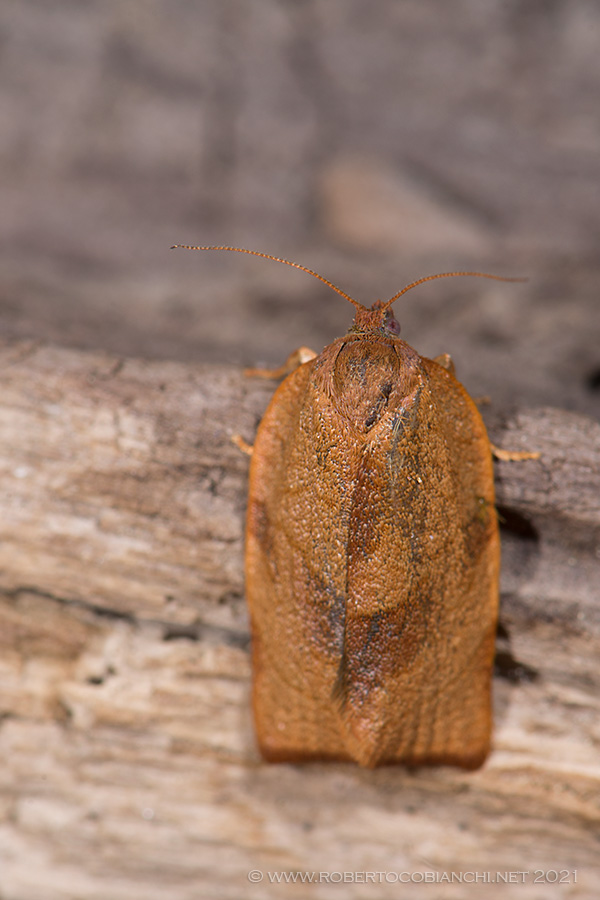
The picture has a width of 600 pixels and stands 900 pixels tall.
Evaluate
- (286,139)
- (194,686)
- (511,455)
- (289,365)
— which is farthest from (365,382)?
(286,139)

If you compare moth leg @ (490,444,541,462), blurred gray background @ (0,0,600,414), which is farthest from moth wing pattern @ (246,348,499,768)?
blurred gray background @ (0,0,600,414)

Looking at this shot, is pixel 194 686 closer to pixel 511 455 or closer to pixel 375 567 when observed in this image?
pixel 375 567

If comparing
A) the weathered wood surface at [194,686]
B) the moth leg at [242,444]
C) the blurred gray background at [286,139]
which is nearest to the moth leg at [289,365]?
the weathered wood surface at [194,686]

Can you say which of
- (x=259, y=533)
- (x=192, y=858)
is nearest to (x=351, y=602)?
(x=259, y=533)

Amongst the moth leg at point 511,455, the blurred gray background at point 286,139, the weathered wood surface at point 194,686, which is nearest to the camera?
the weathered wood surface at point 194,686

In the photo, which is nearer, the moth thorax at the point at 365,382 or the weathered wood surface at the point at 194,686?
the moth thorax at the point at 365,382

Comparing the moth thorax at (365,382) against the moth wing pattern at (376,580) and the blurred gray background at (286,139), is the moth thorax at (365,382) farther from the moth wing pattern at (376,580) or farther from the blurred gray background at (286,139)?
the blurred gray background at (286,139)
